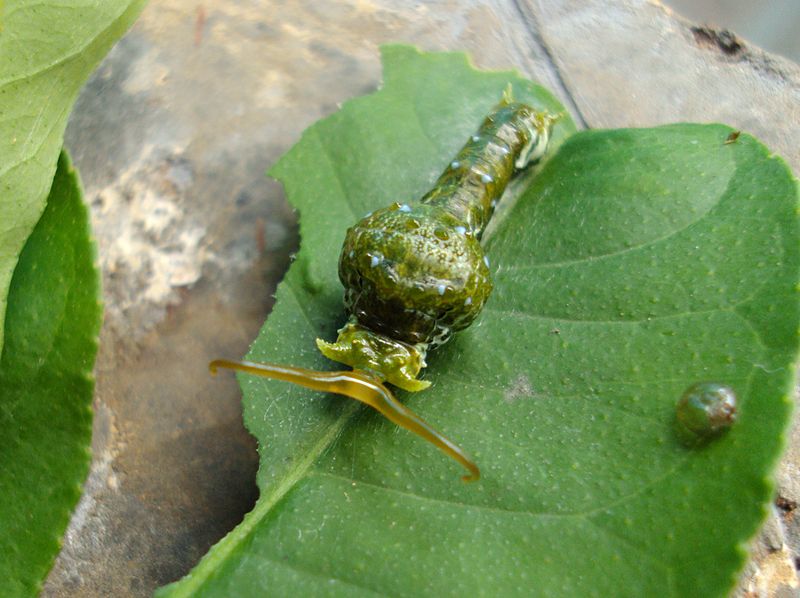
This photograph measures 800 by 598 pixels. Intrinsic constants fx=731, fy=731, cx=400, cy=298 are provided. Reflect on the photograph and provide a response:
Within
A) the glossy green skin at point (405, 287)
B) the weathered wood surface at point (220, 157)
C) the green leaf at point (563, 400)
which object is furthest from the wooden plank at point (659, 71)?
the glossy green skin at point (405, 287)

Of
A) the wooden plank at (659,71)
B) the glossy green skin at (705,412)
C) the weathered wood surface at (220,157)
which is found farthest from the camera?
the wooden plank at (659,71)

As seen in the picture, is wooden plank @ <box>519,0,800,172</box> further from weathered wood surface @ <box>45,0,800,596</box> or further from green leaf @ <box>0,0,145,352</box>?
green leaf @ <box>0,0,145,352</box>

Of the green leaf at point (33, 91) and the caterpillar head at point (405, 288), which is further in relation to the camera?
the caterpillar head at point (405, 288)

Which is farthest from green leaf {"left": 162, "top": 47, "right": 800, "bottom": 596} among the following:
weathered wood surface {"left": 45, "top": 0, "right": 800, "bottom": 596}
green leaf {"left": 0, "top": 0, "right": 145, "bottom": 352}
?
green leaf {"left": 0, "top": 0, "right": 145, "bottom": 352}

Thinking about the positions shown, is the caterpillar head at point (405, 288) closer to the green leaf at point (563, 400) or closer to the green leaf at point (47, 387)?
the green leaf at point (563, 400)

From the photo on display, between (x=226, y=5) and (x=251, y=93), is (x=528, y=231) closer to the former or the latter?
(x=251, y=93)

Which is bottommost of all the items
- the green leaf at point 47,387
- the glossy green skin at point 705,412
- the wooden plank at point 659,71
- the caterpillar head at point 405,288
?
the green leaf at point 47,387

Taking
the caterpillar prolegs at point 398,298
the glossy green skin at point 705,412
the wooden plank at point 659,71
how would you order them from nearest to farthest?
the glossy green skin at point 705,412, the caterpillar prolegs at point 398,298, the wooden plank at point 659,71
